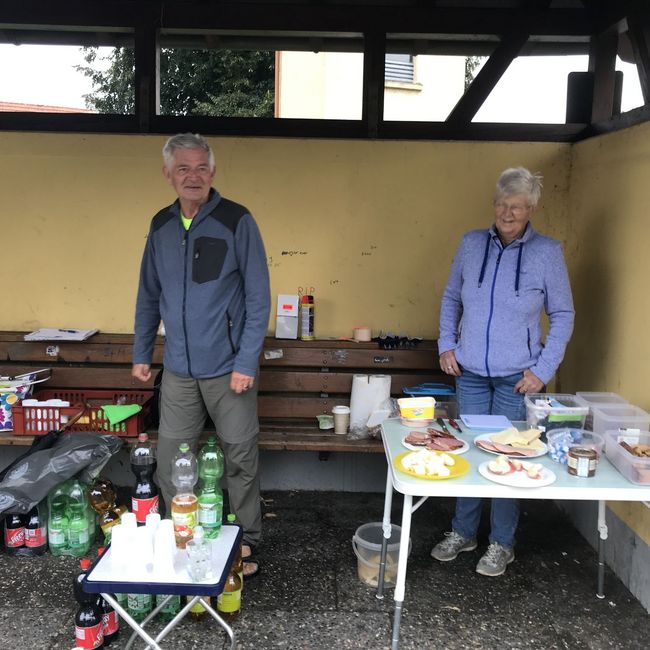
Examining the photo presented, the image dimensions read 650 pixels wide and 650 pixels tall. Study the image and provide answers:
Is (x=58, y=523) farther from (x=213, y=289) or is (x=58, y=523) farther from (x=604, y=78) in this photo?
(x=604, y=78)

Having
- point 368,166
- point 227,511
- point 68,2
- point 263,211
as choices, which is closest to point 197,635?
point 227,511

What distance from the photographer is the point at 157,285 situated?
10.5ft

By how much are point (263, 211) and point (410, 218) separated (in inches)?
38.3

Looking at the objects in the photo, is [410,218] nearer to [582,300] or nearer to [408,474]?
[582,300]

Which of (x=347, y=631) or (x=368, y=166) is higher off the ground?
(x=368, y=166)

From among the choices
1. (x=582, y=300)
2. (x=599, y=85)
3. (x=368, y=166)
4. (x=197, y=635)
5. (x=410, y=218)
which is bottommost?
(x=197, y=635)

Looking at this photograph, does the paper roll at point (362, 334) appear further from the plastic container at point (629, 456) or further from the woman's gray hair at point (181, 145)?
the plastic container at point (629, 456)

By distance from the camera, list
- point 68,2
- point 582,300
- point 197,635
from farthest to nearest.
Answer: point 68,2 < point 582,300 < point 197,635

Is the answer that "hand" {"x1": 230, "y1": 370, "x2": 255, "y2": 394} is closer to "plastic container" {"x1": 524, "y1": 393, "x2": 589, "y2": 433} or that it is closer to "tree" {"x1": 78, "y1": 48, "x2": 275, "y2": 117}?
"plastic container" {"x1": 524, "y1": 393, "x2": 589, "y2": 433}

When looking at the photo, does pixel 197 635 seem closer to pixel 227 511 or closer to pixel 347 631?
pixel 347 631

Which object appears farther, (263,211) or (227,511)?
(263,211)

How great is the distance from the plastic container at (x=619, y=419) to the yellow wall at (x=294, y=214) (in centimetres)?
160

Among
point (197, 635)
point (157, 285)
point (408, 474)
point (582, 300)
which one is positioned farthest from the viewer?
point (582, 300)

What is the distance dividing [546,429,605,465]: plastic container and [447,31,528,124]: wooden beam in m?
2.37
